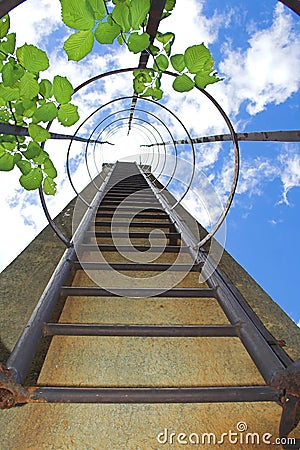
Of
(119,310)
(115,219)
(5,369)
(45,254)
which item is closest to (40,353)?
(5,369)

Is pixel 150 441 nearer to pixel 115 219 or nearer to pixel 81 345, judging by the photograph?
pixel 81 345

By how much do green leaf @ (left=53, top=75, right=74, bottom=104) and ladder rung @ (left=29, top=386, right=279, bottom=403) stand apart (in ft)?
2.73

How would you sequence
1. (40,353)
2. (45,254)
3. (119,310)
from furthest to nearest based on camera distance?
(45,254), (119,310), (40,353)

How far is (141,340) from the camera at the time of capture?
1.48 metres

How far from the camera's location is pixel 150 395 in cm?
98

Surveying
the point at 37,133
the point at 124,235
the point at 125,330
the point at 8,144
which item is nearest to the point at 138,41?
the point at 37,133

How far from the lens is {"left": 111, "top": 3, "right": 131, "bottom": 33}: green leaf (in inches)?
32.4

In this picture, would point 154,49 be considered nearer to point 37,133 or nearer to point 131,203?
point 37,133

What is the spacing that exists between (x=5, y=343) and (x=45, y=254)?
731 mm

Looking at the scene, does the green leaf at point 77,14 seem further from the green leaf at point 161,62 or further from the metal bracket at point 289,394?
the metal bracket at point 289,394

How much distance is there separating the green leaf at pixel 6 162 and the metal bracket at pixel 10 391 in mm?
587

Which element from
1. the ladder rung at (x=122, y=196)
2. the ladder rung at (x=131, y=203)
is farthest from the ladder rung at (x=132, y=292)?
the ladder rung at (x=122, y=196)

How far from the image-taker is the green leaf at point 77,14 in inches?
29.0

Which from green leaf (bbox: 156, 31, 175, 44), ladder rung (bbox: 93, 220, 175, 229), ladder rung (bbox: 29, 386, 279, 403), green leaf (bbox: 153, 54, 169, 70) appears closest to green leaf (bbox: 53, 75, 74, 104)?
green leaf (bbox: 153, 54, 169, 70)
